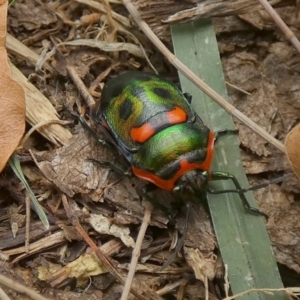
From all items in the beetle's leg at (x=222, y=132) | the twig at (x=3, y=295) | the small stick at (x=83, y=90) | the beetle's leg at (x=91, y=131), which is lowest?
the twig at (x=3, y=295)

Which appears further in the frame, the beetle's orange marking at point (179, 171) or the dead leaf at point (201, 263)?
the beetle's orange marking at point (179, 171)

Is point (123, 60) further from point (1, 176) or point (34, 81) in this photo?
point (1, 176)

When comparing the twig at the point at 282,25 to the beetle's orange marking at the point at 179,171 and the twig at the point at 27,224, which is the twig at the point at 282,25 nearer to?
the beetle's orange marking at the point at 179,171

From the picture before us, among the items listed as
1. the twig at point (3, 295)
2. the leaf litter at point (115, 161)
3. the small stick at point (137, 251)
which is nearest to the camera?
the twig at point (3, 295)

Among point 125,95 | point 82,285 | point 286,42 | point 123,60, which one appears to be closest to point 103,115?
point 125,95

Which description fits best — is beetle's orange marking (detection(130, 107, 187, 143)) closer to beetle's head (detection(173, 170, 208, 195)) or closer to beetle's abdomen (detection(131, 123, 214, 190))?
beetle's abdomen (detection(131, 123, 214, 190))

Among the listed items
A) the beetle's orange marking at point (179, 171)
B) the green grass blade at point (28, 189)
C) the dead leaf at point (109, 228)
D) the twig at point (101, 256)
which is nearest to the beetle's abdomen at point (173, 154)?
the beetle's orange marking at point (179, 171)
